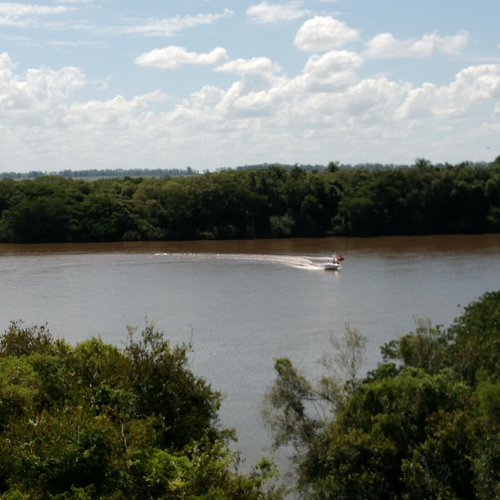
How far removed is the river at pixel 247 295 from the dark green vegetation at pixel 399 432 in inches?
82.7

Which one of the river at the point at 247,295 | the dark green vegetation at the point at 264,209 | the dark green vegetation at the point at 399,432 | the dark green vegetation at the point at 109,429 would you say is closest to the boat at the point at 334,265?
the river at the point at 247,295

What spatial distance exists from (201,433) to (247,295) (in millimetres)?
26569

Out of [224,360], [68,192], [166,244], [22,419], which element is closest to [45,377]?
[22,419]

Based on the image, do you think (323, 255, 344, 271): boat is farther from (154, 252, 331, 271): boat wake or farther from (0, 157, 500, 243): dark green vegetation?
(0, 157, 500, 243): dark green vegetation

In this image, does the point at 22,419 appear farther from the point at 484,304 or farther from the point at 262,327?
the point at 262,327

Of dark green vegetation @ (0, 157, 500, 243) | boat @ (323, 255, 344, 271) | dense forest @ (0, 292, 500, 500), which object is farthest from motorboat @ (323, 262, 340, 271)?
dense forest @ (0, 292, 500, 500)

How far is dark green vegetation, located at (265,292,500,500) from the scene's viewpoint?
15.3m

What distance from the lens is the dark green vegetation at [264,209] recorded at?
7038 centimetres

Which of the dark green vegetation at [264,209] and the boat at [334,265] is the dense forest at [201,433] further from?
the dark green vegetation at [264,209]

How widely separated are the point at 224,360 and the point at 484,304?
8.38 m

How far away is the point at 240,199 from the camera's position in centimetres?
7225

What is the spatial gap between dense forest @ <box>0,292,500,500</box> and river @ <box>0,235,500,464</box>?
124 inches

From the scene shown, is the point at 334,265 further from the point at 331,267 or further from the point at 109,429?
the point at 109,429

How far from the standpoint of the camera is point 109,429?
1280 cm
